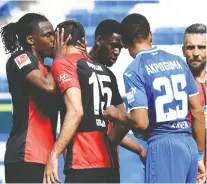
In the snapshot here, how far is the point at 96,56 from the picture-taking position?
21.8 ft

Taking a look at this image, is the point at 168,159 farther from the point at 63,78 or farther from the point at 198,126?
the point at 63,78

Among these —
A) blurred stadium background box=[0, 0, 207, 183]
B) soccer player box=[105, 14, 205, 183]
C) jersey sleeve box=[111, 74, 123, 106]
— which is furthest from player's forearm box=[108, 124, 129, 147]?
blurred stadium background box=[0, 0, 207, 183]

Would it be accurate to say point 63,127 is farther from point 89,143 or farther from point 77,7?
point 77,7

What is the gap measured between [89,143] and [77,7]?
2717 millimetres

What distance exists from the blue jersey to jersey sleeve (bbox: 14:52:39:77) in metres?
0.77

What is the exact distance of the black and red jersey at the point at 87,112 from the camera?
5.32 meters

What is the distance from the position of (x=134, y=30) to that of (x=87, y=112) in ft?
2.23

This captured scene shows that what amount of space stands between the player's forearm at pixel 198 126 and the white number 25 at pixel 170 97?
0.14m

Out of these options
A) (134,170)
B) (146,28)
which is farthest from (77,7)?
(146,28)

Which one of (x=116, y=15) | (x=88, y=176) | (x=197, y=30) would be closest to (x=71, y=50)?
(x=88, y=176)

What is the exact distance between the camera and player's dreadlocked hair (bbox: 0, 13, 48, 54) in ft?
19.5

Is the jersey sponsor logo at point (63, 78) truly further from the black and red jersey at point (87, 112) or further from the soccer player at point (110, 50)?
the soccer player at point (110, 50)

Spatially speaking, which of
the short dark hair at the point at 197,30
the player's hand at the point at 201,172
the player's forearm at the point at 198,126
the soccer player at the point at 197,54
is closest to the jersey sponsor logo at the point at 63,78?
the player's forearm at the point at 198,126

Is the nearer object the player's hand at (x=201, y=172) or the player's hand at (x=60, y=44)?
the player's hand at (x=60, y=44)
